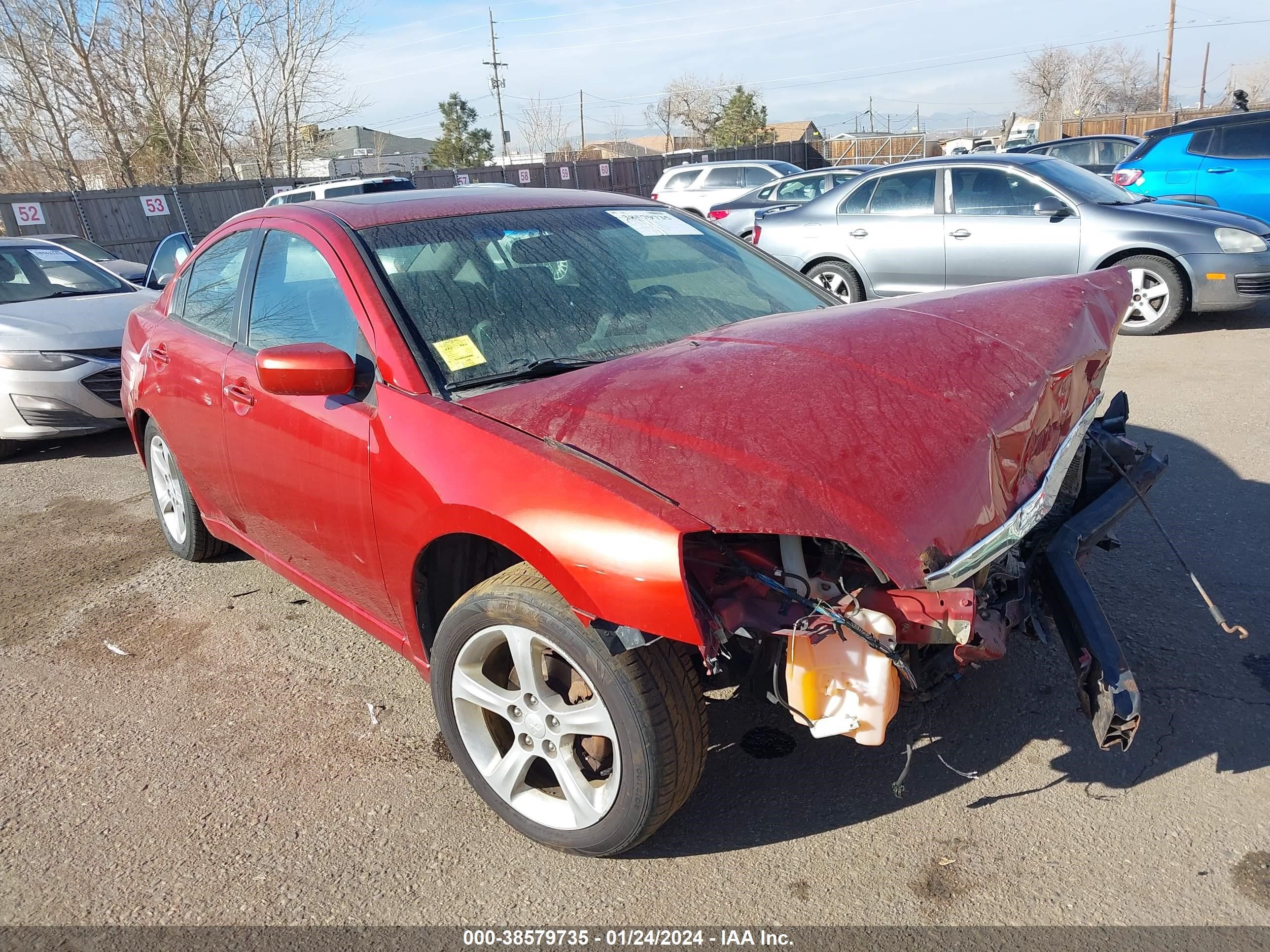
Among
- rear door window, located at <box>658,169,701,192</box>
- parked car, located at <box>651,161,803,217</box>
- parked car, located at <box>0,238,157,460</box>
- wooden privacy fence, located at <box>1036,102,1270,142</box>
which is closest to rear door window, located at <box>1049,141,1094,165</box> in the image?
parked car, located at <box>651,161,803,217</box>

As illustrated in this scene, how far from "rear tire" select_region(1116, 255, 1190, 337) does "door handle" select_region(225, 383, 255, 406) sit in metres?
7.22

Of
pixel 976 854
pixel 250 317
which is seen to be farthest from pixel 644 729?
pixel 250 317

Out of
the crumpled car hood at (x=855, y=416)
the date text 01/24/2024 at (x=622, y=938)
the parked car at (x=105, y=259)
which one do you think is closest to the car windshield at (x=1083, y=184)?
the crumpled car hood at (x=855, y=416)

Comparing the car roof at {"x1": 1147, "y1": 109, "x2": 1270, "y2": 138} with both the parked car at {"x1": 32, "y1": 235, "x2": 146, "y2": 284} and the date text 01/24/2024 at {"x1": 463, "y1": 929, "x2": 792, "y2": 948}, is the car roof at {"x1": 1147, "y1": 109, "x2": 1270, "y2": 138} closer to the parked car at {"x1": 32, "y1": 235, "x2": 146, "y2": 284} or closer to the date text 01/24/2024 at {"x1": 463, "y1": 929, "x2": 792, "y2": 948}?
the date text 01/24/2024 at {"x1": 463, "y1": 929, "x2": 792, "y2": 948}

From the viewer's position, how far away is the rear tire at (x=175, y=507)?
4.23m

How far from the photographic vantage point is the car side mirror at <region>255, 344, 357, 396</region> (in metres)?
2.61

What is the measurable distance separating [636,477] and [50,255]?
26.6 ft

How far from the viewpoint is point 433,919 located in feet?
7.37

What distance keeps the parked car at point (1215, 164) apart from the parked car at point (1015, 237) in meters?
2.39

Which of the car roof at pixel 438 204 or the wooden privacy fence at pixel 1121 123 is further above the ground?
the wooden privacy fence at pixel 1121 123

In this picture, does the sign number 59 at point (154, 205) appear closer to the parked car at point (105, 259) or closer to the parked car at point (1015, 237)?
the parked car at point (105, 259)

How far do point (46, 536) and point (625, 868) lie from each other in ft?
14.0

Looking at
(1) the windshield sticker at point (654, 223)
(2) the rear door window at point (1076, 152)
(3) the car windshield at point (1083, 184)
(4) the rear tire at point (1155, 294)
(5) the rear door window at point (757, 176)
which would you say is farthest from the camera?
(5) the rear door window at point (757, 176)

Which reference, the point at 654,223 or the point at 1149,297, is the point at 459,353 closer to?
the point at 654,223
